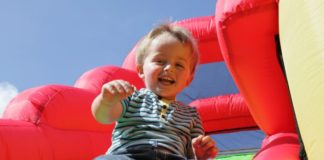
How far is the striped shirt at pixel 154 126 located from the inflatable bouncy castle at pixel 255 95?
0.80 feet

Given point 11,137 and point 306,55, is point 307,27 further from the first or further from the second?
point 11,137

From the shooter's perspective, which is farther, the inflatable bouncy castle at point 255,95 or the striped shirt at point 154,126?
the striped shirt at point 154,126

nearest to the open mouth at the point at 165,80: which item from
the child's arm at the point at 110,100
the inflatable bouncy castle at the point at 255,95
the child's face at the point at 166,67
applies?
the child's face at the point at 166,67

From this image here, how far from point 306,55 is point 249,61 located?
0.64 m

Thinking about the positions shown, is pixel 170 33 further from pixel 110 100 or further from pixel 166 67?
pixel 110 100

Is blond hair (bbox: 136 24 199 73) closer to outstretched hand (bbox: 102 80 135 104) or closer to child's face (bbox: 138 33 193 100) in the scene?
child's face (bbox: 138 33 193 100)

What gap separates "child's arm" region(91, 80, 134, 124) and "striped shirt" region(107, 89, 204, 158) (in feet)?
0.14

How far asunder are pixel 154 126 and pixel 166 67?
0.52ft

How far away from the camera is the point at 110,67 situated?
249cm

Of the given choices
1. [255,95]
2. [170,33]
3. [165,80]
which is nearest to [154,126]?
[165,80]

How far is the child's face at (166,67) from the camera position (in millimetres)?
1146

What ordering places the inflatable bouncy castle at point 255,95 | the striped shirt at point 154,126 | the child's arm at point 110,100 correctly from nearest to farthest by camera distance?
the inflatable bouncy castle at point 255,95 < the child's arm at point 110,100 < the striped shirt at point 154,126

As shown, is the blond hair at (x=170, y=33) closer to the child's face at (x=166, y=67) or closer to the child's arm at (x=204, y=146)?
the child's face at (x=166, y=67)

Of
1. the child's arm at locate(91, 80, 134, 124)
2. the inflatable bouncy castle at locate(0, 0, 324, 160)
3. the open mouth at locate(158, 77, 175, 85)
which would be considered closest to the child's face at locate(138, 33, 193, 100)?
the open mouth at locate(158, 77, 175, 85)
